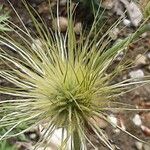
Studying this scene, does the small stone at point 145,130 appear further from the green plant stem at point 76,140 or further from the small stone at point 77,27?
the green plant stem at point 76,140

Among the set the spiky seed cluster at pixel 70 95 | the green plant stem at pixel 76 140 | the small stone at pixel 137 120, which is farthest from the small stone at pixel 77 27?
the green plant stem at pixel 76 140

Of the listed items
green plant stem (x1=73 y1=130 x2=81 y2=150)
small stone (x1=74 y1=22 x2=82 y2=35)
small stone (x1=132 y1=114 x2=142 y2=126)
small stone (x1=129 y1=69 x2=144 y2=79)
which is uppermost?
small stone (x1=74 y1=22 x2=82 y2=35)

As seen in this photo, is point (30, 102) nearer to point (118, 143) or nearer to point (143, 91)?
point (118, 143)

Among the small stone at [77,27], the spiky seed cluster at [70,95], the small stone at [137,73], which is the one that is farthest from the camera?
the small stone at [77,27]

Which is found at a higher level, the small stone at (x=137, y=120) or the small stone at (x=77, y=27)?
the small stone at (x=77, y=27)

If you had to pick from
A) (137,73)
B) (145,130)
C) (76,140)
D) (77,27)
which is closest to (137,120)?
(145,130)

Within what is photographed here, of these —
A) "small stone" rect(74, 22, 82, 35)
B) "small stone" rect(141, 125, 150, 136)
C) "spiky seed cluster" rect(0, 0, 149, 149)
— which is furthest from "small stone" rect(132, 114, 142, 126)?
"spiky seed cluster" rect(0, 0, 149, 149)

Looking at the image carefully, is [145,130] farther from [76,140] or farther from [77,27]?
[76,140]

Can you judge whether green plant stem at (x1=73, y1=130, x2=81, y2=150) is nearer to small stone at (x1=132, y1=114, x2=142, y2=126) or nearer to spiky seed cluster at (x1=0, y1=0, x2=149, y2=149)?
spiky seed cluster at (x1=0, y1=0, x2=149, y2=149)

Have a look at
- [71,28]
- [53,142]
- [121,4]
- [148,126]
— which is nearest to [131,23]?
[121,4]

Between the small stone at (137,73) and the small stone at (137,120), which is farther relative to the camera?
the small stone at (137,73)

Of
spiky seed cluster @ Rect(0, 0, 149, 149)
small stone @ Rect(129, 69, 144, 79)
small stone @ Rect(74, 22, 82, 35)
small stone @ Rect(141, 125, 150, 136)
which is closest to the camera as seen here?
spiky seed cluster @ Rect(0, 0, 149, 149)
